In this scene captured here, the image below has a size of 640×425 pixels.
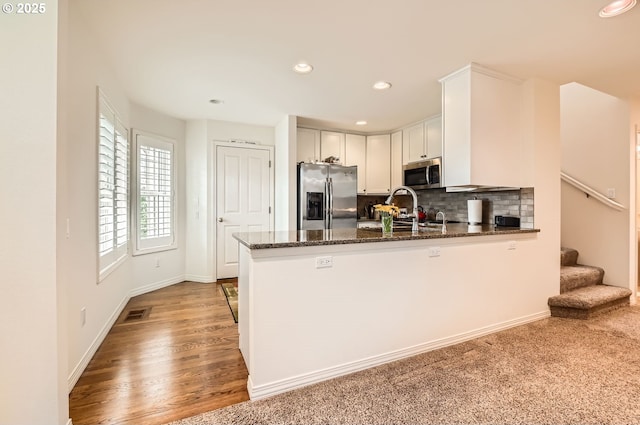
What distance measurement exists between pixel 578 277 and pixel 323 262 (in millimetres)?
3277

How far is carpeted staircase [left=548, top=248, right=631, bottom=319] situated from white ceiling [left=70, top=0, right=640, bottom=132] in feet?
6.66

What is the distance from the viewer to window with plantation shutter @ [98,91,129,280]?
8.26 ft

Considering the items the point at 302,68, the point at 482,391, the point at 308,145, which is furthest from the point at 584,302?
the point at 308,145

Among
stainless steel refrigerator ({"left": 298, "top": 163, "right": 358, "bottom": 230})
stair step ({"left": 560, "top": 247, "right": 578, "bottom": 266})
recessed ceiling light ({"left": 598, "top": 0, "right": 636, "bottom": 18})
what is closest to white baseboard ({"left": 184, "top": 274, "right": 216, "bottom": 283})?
stainless steel refrigerator ({"left": 298, "top": 163, "right": 358, "bottom": 230})

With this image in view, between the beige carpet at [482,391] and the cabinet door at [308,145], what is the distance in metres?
3.14

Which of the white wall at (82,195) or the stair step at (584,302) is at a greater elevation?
the white wall at (82,195)

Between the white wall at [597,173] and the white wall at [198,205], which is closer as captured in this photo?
the white wall at [597,173]

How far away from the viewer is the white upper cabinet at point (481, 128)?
2645 mm

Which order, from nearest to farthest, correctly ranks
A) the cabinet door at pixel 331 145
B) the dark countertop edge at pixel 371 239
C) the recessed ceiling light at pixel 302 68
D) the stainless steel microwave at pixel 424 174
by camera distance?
the dark countertop edge at pixel 371 239 < the recessed ceiling light at pixel 302 68 < the stainless steel microwave at pixel 424 174 < the cabinet door at pixel 331 145

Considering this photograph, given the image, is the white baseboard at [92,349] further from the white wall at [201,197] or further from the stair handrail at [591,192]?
the stair handrail at [591,192]

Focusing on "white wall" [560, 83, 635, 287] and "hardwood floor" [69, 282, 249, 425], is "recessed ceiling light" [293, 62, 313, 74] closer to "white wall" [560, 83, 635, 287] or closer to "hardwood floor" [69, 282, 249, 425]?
"hardwood floor" [69, 282, 249, 425]

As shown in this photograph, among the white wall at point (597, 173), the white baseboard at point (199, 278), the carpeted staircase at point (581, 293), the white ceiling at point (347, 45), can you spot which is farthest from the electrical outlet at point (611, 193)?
the white baseboard at point (199, 278)

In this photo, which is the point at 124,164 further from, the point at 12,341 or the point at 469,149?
the point at 469,149

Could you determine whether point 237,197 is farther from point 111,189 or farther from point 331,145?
point 111,189
